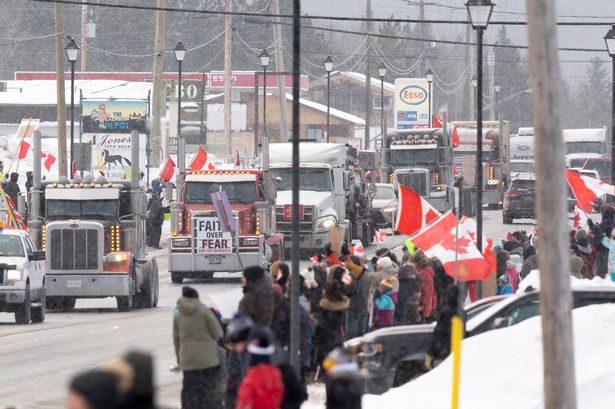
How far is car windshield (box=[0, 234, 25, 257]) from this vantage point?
2531 centimetres

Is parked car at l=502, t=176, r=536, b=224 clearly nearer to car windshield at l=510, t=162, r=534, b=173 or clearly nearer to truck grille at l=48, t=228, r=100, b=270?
car windshield at l=510, t=162, r=534, b=173

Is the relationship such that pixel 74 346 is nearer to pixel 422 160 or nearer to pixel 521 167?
pixel 422 160

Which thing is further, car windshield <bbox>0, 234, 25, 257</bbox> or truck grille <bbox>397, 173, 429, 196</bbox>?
truck grille <bbox>397, 173, 429, 196</bbox>

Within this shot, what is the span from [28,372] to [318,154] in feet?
71.1

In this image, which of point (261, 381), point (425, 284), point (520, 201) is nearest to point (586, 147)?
point (520, 201)

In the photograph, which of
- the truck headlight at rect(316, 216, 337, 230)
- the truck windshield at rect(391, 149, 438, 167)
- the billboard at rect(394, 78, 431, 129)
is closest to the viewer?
the truck headlight at rect(316, 216, 337, 230)

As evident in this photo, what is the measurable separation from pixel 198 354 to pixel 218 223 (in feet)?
66.1

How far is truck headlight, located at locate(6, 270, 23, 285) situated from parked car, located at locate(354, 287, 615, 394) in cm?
1081

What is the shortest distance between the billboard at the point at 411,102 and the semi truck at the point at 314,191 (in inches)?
1571

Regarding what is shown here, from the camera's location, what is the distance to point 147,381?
5.29 m

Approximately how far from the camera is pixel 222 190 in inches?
1303

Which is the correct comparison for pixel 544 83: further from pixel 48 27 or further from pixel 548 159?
pixel 48 27

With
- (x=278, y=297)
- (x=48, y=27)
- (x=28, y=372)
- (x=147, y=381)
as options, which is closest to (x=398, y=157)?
(x=28, y=372)

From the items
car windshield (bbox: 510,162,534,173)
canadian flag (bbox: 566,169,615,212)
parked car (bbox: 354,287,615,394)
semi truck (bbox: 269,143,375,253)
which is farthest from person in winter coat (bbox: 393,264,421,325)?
car windshield (bbox: 510,162,534,173)
